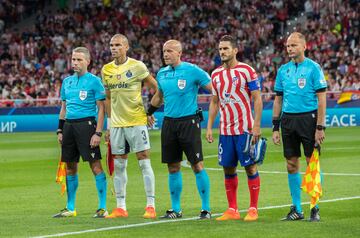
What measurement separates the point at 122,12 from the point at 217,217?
37.7 metres

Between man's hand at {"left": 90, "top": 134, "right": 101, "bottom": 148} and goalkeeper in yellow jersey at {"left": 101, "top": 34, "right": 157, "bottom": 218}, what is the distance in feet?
0.61

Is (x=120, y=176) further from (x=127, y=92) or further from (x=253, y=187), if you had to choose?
(x=253, y=187)

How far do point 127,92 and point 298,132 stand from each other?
8.18 ft

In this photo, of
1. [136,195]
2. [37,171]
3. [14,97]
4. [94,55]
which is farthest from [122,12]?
[136,195]

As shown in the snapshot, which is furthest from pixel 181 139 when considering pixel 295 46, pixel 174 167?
pixel 295 46

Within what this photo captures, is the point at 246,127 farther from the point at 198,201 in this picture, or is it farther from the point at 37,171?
the point at 37,171

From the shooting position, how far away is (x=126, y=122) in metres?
13.7

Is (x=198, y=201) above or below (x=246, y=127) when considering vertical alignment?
below

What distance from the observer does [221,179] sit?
19.5 meters

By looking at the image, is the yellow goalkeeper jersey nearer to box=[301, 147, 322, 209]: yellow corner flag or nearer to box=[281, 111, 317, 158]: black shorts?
box=[281, 111, 317, 158]: black shorts

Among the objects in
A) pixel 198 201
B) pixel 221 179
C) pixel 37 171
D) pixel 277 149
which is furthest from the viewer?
pixel 277 149

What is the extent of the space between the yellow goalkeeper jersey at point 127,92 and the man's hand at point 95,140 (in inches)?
11.0

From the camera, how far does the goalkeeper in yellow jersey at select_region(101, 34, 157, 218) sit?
1364 cm

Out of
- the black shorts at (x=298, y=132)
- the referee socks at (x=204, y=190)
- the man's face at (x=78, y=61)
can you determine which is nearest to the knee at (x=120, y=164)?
the referee socks at (x=204, y=190)
